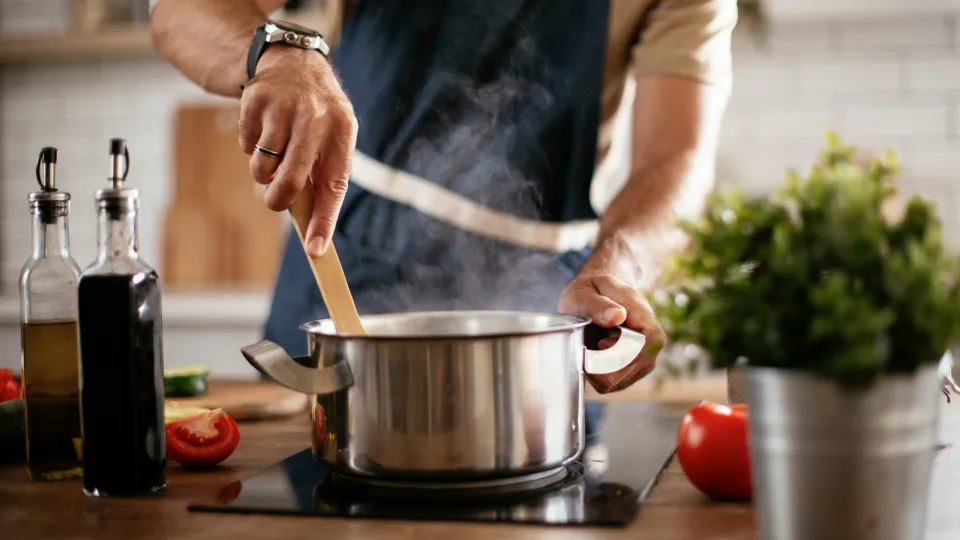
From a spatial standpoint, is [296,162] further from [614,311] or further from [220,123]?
[220,123]

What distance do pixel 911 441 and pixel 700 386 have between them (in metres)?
0.96

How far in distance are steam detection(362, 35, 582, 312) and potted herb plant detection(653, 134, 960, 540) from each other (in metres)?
0.90

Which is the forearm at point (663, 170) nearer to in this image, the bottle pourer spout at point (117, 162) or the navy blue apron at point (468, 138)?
the navy blue apron at point (468, 138)

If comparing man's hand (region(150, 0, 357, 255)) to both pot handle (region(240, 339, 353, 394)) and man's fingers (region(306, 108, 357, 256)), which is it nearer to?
man's fingers (region(306, 108, 357, 256))

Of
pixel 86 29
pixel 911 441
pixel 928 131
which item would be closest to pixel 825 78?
pixel 928 131

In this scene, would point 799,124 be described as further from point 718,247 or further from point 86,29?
point 718,247

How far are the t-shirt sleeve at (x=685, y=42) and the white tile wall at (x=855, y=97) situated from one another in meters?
1.45

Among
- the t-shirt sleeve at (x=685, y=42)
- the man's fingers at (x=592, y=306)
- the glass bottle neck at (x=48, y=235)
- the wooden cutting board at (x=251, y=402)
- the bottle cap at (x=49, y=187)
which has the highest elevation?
the t-shirt sleeve at (x=685, y=42)

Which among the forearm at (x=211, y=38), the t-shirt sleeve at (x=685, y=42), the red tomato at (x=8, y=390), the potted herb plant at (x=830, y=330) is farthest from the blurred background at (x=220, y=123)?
the potted herb plant at (x=830, y=330)

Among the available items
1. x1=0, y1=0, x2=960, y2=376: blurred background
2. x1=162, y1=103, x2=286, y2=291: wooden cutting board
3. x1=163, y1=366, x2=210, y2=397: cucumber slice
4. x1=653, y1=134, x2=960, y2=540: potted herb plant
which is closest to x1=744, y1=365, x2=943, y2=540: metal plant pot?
x1=653, y1=134, x2=960, y2=540: potted herb plant

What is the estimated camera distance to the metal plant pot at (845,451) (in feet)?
1.91

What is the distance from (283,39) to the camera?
102 cm

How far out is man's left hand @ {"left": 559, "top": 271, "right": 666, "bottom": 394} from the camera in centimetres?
100

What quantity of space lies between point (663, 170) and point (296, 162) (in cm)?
76
